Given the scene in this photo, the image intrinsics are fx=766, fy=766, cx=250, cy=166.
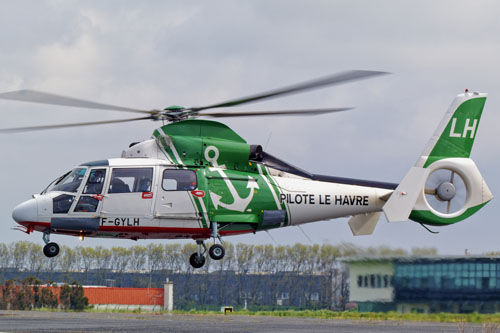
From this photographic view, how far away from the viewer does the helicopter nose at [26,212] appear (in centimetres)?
2636

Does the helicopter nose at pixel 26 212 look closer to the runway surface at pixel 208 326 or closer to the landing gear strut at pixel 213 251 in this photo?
the landing gear strut at pixel 213 251

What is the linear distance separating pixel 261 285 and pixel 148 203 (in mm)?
86803

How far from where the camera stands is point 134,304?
360ft

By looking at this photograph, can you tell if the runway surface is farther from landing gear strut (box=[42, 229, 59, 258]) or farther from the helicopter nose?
the helicopter nose

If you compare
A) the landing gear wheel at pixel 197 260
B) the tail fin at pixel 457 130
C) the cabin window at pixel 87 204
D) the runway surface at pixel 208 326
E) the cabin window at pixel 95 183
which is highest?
the tail fin at pixel 457 130

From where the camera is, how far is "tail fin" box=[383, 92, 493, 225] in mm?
28797

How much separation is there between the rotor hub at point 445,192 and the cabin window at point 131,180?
1102 centimetres

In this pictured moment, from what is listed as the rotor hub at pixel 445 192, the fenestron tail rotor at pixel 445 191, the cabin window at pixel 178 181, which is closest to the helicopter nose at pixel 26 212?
the cabin window at pixel 178 181

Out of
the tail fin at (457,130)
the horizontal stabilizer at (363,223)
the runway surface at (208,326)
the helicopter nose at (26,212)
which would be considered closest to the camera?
the helicopter nose at (26,212)

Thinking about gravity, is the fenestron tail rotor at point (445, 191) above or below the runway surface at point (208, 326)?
above

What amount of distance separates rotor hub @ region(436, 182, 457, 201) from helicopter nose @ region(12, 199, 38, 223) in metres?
14.9

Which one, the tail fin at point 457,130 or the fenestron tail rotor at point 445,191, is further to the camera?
the tail fin at point 457,130

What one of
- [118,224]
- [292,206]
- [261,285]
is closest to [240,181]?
[292,206]

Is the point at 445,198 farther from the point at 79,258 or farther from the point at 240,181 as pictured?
the point at 79,258
